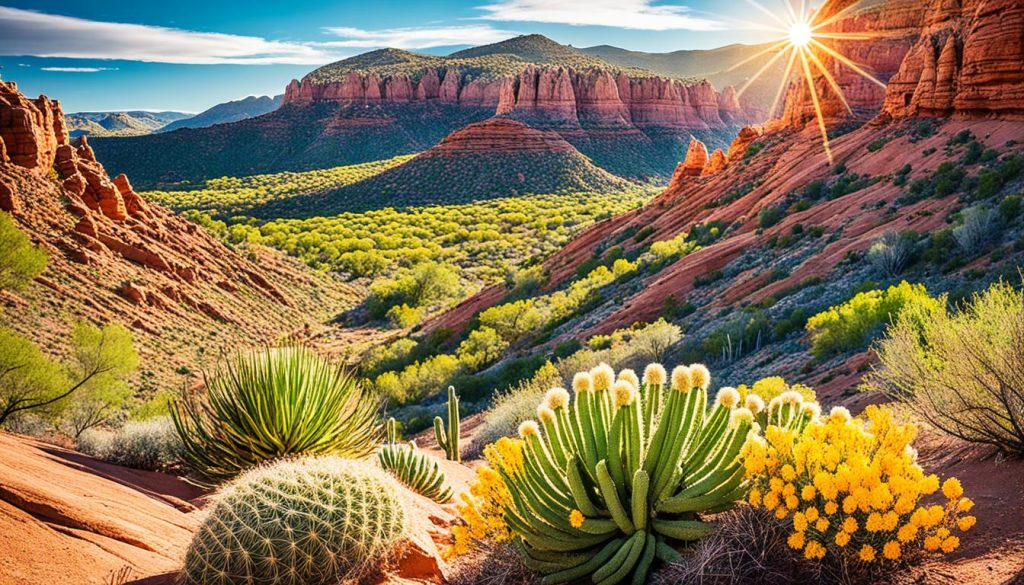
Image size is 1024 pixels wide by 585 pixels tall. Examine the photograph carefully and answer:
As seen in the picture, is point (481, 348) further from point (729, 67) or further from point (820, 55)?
point (729, 67)

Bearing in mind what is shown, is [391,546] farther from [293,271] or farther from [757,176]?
[293,271]

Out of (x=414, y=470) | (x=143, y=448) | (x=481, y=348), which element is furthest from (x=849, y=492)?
(x=481, y=348)

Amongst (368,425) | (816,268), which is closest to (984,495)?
(368,425)

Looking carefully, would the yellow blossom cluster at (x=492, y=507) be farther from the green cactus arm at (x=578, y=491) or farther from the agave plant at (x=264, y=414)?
the agave plant at (x=264, y=414)

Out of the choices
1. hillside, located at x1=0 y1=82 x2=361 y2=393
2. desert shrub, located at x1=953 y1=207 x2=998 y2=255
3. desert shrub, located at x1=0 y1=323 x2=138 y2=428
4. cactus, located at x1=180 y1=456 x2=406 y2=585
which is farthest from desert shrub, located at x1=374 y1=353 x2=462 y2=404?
A: cactus, located at x1=180 y1=456 x2=406 y2=585

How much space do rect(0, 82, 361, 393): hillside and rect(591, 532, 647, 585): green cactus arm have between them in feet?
65.7

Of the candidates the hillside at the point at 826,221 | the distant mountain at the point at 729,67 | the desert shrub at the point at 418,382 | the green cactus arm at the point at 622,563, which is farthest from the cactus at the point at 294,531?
the distant mountain at the point at 729,67

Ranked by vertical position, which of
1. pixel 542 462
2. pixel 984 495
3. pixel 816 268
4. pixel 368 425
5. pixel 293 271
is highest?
pixel 542 462

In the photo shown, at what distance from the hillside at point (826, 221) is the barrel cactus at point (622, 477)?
8.74 metres

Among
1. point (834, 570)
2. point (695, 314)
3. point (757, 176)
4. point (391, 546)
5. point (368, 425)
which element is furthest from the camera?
point (757, 176)

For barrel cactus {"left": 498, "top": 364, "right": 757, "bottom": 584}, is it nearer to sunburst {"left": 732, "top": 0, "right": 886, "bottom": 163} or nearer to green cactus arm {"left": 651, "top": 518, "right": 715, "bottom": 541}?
green cactus arm {"left": 651, "top": 518, "right": 715, "bottom": 541}

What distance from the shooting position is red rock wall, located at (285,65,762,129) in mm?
104250

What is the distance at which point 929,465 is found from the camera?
527 cm

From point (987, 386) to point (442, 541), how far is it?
3991 millimetres
